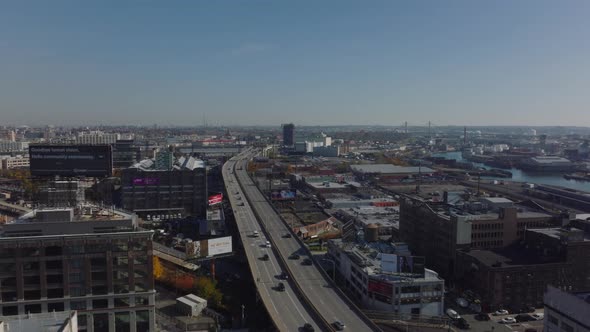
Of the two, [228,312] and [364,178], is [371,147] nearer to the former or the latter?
[364,178]

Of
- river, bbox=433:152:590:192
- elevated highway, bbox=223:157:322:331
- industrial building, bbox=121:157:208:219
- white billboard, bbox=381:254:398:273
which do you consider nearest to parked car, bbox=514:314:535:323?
white billboard, bbox=381:254:398:273

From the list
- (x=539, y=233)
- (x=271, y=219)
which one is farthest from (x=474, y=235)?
(x=271, y=219)

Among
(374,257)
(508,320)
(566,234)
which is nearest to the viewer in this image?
(508,320)

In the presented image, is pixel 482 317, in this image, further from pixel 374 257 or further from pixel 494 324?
pixel 374 257

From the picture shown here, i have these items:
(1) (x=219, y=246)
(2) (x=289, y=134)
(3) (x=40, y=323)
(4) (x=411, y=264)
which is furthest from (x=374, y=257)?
(2) (x=289, y=134)

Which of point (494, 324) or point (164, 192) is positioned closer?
point (494, 324)

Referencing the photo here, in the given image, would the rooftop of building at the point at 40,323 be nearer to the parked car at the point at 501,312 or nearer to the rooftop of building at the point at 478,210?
the parked car at the point at 501,312
